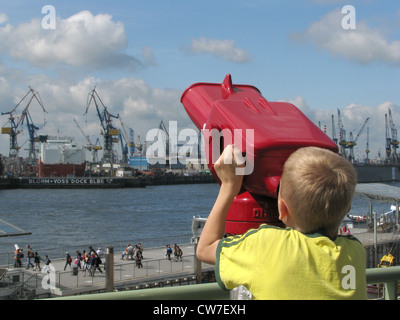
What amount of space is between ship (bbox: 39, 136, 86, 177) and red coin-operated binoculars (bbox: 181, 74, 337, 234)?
117 metres

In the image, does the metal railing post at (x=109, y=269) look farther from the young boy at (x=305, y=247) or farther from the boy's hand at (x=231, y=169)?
the young boy at (x=305, y=247)

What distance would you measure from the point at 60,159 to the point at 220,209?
123m

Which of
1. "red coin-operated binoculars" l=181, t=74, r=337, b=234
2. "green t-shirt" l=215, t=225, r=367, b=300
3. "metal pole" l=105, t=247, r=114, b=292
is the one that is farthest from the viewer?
"metal pole" l=105, t=247, r=114, b=292

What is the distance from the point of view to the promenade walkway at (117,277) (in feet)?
56.7

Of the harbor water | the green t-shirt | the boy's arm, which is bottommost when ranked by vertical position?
the harbor water

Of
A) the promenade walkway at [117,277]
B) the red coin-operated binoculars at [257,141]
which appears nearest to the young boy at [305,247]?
the red coin-operated binoculars at [257,141]

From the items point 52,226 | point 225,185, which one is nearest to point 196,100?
point 225,185

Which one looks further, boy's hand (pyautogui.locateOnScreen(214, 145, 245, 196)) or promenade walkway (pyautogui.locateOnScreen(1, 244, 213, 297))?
promenade walkway (pyautogui.locateOnScreen(1, 244, 213, 297))

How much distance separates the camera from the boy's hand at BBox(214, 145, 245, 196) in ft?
7.16

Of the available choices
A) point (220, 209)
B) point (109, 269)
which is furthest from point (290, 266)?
point (109, 269)

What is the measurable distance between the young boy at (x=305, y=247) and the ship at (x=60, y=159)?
118352 mm

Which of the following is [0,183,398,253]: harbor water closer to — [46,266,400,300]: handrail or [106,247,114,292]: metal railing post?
[106,247,114,292]: metal railing post

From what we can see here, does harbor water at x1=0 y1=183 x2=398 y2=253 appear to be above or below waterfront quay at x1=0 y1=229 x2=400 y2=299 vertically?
below

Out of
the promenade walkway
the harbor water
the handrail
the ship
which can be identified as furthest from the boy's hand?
the ship
